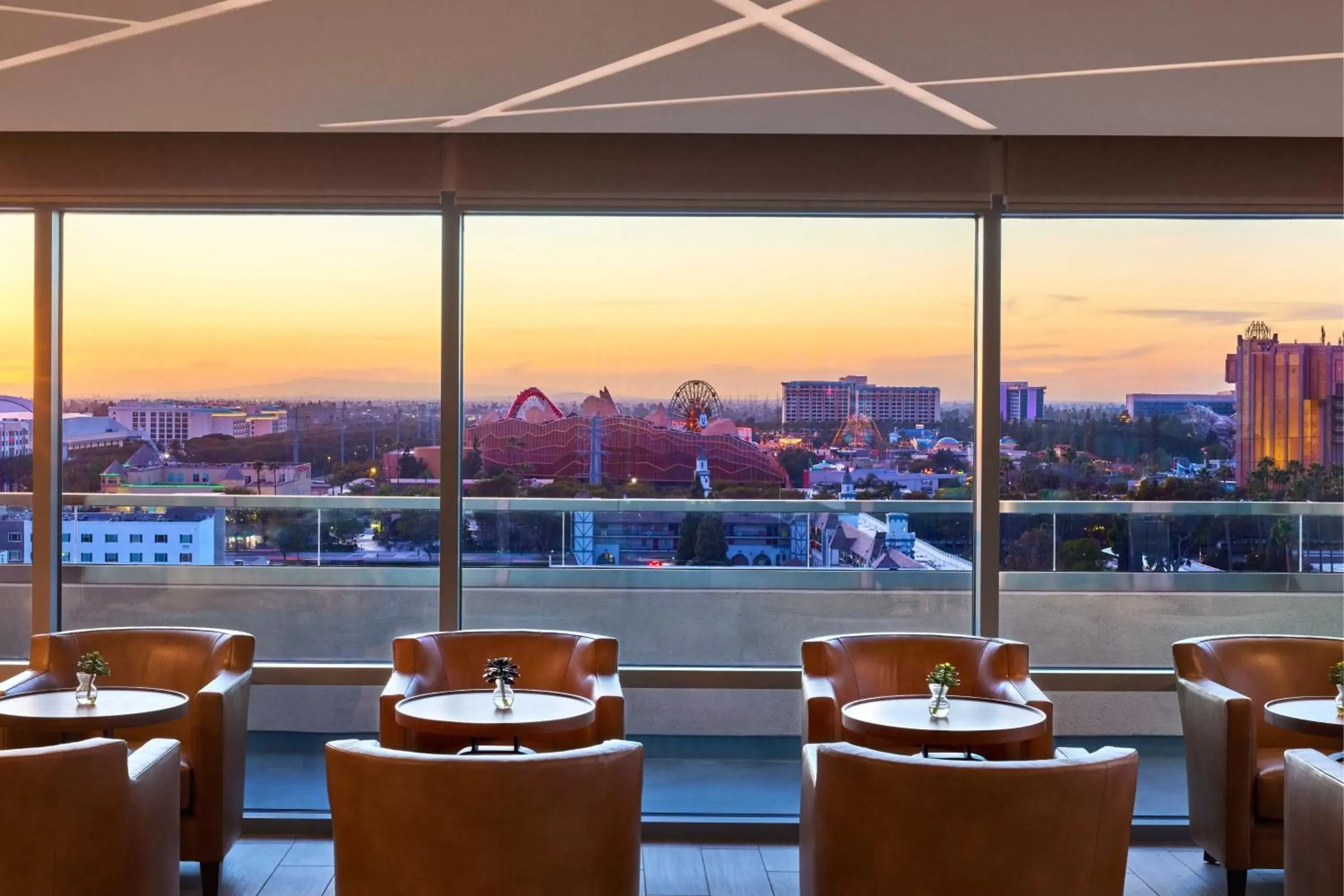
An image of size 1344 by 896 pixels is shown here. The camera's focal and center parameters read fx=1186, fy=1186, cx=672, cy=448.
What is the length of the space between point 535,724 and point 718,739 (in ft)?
4.88

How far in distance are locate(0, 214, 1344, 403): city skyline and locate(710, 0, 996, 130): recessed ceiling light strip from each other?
782 millimetres

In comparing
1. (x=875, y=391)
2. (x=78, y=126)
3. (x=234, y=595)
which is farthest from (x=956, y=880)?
(x=78, y=126)

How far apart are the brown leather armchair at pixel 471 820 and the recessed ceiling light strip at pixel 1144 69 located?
251cm

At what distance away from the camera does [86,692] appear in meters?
4.25

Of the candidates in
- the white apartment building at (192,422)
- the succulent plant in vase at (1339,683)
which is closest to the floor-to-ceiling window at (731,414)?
the white apartment building at (192,422)

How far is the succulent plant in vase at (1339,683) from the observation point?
427 cm

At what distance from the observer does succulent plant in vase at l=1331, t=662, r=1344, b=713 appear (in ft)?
14.0

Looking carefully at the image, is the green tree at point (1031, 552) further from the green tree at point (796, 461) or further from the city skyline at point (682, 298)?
the green tree at point (796, 461)

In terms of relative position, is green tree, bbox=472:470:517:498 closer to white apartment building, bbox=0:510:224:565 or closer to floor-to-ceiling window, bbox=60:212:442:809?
floor-to-ceiling window, bbox=60:212:442:809

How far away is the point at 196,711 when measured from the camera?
4293mm

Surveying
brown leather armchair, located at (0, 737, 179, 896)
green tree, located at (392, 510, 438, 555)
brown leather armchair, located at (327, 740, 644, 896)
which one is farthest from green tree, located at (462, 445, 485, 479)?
brown leather armchair, located at (327, 740, 644, 896)

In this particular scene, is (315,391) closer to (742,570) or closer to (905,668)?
(742,570)

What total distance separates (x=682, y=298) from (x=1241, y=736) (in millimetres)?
2825

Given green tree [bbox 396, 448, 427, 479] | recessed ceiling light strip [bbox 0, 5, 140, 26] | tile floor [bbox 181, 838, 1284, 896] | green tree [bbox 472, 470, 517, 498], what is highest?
recessed ceiling light strip [bbox 0, 5, 140, 26]
